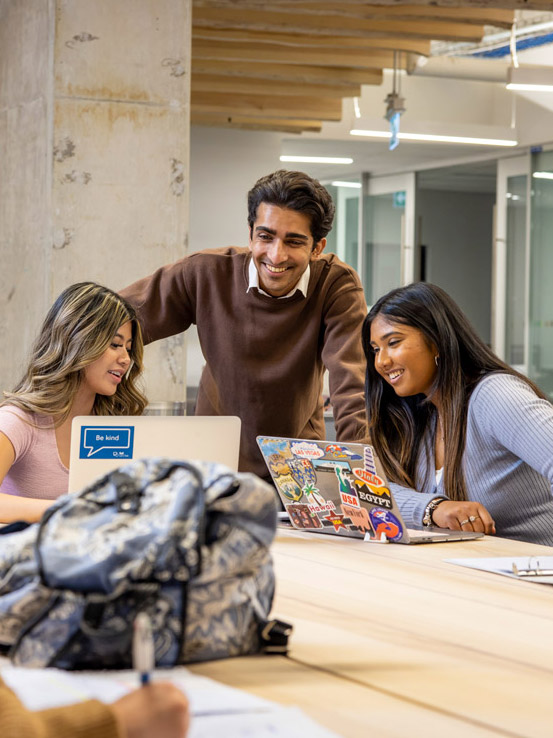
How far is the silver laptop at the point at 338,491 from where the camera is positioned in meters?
2.29

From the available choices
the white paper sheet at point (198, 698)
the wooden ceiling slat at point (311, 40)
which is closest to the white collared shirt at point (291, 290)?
the white paper sheet at point (198, 698)

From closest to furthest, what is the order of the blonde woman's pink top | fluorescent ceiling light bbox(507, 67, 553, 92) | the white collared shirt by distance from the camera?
the blonde woman's pink top
the white collared shirt
fluorescent ceiling light bbox(507, 67, 553, 92)

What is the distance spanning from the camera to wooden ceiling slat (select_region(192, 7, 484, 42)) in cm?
611

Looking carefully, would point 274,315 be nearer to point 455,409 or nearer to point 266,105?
point 455,409

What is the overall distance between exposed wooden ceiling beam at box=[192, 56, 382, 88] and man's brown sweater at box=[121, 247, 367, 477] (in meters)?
4.29

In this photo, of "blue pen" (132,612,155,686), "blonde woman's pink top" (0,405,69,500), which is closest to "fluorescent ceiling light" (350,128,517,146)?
"blonde woman's pink top" (0,405,69,500)

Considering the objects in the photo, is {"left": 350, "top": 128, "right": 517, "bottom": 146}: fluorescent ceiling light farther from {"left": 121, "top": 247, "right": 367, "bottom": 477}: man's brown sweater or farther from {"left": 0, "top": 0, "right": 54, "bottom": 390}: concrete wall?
{"left": 121, "top": 247, "right": 367, "bottom": 477}: man's brown sweater

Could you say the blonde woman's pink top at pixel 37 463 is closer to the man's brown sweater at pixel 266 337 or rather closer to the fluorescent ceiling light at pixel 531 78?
the man's brown sweater at pixel 266 337

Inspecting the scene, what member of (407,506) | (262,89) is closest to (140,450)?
(407,506)

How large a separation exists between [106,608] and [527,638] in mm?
656

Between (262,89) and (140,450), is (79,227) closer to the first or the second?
(140,450)

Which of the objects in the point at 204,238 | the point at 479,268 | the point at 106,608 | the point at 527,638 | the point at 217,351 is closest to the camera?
the point at 106,608

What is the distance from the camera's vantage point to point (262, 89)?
814cm

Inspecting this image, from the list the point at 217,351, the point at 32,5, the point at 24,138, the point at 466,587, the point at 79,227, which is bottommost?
the point at 466,587
